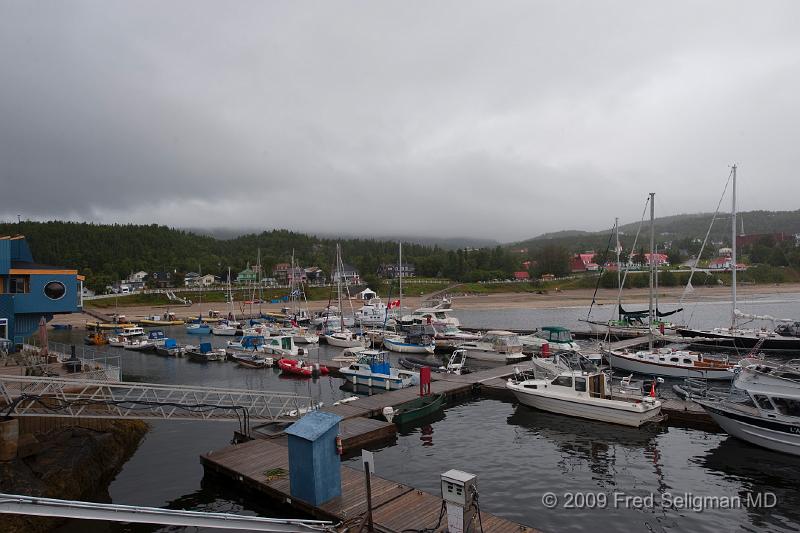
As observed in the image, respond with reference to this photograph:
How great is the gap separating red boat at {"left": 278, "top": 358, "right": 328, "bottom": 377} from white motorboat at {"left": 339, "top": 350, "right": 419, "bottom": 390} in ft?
16.5

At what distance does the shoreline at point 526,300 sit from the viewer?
354 feet

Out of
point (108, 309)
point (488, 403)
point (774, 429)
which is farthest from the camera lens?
point (108, 309)

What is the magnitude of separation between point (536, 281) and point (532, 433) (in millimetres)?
142658

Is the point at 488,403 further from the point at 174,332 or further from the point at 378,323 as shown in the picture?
the point at 174,332

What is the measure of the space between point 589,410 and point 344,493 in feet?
51.7

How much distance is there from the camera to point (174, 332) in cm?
8150

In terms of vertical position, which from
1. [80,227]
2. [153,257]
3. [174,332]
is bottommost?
[174,332]

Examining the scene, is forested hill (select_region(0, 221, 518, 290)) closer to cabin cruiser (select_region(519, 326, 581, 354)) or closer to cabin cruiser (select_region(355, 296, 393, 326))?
cabin cruiser (select_region(355, 296, 393, 326))

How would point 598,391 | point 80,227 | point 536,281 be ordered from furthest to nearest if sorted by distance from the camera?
1. point 80,227
2. point 536,281
3. point 598,391

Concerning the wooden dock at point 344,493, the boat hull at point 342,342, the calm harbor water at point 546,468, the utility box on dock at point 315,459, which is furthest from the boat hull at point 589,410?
the boat hull at point 342,342

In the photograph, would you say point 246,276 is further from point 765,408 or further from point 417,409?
point 765,408

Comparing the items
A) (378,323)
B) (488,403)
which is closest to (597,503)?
(488,403)

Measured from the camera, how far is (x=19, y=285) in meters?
31.8

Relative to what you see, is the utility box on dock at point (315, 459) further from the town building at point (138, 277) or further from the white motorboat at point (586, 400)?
the town building at point (138, 277)
